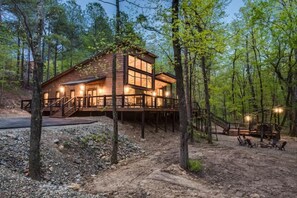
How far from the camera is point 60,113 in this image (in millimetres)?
16156

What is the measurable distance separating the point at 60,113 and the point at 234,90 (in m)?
19.6

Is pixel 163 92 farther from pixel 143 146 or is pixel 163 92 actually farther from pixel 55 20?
pixel 55 20

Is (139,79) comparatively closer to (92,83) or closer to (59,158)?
(92,83)

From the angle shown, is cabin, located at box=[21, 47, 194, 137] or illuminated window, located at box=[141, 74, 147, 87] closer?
cabin, located at box=[21, 47, 194, 137]

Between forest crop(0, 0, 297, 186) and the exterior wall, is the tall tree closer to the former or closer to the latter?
forest crop(0, 0, 297, 186)

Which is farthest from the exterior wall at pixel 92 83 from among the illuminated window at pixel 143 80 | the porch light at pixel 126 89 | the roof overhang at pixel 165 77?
the roof overhang at pixel 165 77

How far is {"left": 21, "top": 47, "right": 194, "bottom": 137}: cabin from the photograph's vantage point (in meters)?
16.2

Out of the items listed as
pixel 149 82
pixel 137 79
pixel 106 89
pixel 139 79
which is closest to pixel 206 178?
pixel 106 89

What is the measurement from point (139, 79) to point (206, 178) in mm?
14667

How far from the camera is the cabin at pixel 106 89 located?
16.2 meters

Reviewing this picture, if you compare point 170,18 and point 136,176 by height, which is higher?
point 170,18

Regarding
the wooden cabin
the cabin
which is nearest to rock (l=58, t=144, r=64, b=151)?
the cabin

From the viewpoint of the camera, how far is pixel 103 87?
62.6ft

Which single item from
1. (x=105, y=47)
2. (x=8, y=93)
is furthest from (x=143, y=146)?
(x=8, y=93)
